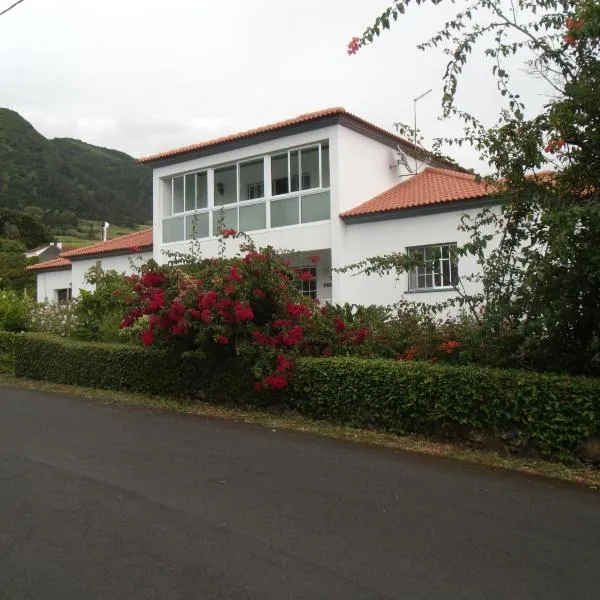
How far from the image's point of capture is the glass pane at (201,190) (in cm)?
2048

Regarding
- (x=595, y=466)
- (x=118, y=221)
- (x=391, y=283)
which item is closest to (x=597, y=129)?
(x=595, y=466)

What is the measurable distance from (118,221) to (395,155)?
85.3 metres

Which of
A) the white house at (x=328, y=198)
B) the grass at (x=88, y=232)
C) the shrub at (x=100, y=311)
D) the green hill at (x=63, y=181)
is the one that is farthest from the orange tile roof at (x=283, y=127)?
the green hill at (x=63, y=181)

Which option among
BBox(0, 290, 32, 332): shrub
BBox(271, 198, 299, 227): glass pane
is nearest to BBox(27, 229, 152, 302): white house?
BBox(0, 290, 32, 332): shrub

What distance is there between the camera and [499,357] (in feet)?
26.3

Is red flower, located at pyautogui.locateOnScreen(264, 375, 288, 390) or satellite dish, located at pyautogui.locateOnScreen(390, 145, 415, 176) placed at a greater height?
satellite dish, located at pyautogui.locateOnScreen(390, 145, 415, 176)

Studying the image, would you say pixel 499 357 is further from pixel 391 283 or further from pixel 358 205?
pixel 358 205

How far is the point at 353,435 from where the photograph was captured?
8.27 m

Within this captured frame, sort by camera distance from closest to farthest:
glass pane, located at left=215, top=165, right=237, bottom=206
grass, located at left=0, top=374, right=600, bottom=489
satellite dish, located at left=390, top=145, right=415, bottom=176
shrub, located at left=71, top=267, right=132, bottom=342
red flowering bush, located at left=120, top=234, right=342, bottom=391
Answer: grass, located at left=0, top=374, right=600, bottom=489, red flowering bush, located at left=120, top=234, right=342, bottom=391, shrub, located at left=71, top=267, right=132, bottom=342, satellite dish, located at left=390, top=145, right=415, bottom=176, glass pane, located at left=215, top=165, right=237, bottom=206

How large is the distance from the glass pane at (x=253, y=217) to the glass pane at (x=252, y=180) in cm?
80

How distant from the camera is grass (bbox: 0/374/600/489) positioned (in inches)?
262

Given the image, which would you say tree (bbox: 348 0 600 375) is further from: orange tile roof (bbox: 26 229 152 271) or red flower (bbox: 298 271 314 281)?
orange tile roof (bbox: 26 229 152 271)

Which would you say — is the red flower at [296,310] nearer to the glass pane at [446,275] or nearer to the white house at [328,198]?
the glass pane at [446,275]

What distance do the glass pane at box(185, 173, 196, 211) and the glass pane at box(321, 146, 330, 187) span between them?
4.68 metres
